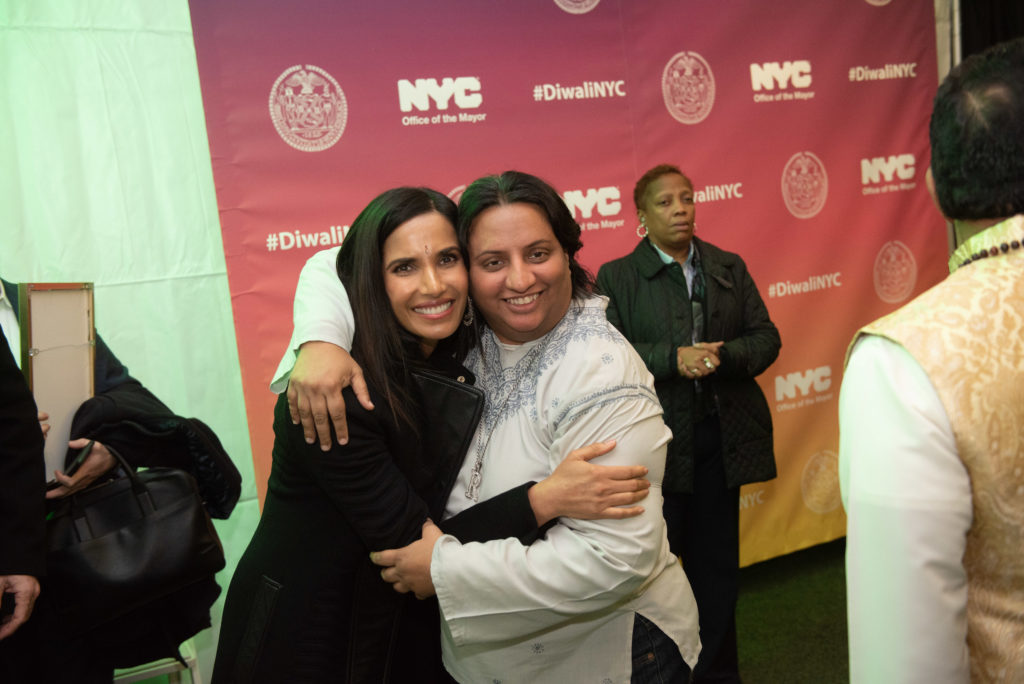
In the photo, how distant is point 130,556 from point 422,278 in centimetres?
85

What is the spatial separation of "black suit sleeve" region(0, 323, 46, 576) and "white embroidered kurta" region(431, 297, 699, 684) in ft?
2.51

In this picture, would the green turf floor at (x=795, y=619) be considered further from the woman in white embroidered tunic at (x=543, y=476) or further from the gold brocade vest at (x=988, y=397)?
the gold brocade vest at (x=988, y=397)

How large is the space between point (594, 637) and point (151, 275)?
6.87 ft

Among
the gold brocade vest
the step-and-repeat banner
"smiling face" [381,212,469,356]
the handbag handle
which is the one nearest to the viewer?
the gold brocade vest

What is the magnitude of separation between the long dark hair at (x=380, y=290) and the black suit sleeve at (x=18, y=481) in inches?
24.3

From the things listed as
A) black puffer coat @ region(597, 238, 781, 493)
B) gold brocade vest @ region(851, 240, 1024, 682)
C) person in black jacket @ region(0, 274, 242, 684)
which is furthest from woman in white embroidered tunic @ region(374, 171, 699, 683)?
black puffer coat @ region(597, 238, 781, 493)

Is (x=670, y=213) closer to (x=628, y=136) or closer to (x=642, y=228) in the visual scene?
(x=642, y=228)

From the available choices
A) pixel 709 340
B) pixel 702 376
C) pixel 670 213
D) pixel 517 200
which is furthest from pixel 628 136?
pixel 517 200

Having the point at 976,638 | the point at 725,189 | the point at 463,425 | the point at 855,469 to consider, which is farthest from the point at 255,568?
the point at 725,189

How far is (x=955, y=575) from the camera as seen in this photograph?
844 mm

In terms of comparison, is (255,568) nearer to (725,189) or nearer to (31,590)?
(31,590)

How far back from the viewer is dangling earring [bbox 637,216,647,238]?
9.40ft

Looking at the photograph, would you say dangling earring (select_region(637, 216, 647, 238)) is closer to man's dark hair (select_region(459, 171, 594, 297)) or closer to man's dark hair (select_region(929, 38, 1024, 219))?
man's dark hair (select_region(459, 171, 594, 297))

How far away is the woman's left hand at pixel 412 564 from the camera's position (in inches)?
48.3
